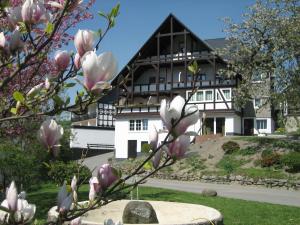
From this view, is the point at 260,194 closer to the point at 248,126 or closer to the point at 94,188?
the point at 94,188

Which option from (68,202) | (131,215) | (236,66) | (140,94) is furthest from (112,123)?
(68,202)

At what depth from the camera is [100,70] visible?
1807 mm

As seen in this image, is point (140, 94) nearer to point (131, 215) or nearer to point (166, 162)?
point (131, 215)

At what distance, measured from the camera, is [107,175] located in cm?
198

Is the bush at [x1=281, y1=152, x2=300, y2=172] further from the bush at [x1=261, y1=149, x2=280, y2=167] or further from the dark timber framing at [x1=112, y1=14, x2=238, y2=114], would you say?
the dark timber framing at [x1=112, y1=14, x2=238, y2=114]

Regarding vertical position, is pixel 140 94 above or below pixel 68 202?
above

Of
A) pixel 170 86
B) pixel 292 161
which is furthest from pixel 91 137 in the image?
pixel 292 161

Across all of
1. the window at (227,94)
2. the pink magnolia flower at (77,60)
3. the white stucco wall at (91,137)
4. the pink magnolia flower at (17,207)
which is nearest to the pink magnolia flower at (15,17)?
the pink magnolia flower at (77,60)

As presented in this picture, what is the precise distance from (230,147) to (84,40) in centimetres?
3087

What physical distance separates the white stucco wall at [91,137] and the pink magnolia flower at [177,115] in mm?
46646

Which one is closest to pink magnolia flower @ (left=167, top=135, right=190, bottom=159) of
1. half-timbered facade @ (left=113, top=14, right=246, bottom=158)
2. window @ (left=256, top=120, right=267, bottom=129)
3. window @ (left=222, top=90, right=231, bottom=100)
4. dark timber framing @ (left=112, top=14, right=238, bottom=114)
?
half-timbered facade @ (left=113, top=14, right=246, bottom=158)

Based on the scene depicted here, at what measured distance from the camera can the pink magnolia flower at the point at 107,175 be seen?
1971 mm

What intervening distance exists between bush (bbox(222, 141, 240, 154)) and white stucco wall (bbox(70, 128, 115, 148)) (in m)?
19.4

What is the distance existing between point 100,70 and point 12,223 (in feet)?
2.38
